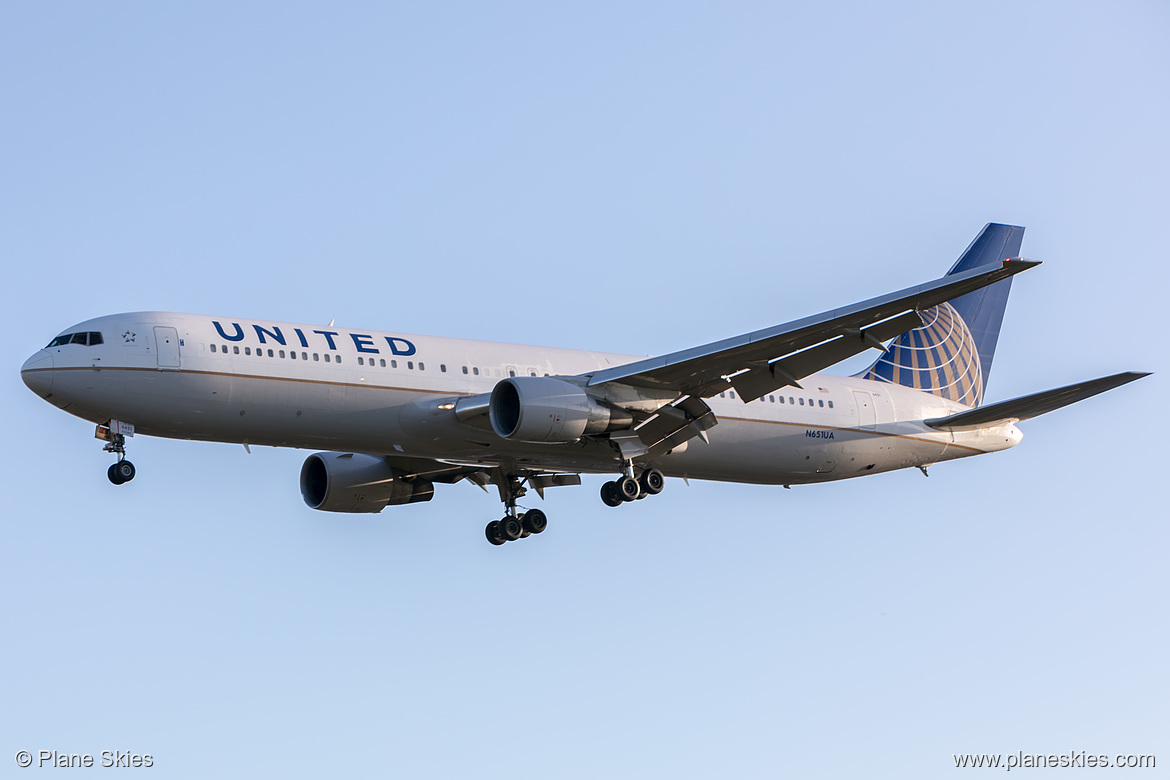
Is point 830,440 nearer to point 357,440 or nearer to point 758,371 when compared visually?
point 758,371

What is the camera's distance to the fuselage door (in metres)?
39.4

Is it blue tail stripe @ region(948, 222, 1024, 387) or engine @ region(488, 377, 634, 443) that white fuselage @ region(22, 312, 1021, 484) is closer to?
engine @ region(488, 377, 634, 443)

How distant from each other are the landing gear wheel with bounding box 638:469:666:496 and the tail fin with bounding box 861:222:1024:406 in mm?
9581

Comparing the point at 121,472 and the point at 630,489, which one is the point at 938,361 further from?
the point at 121,472

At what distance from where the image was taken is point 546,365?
3569 cm

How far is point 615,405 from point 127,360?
1113 cm

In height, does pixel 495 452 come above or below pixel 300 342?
below

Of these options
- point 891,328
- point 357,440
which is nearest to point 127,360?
point 357,440

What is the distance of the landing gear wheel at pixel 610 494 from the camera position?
1422 inches

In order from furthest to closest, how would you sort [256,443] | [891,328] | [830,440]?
[830,440] → [256,443] → [891,328]

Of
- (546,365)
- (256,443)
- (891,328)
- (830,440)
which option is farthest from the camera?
(830,440)

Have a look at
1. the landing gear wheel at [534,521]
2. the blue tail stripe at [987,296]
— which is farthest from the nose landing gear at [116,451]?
the blue tail stripe at [987,296]

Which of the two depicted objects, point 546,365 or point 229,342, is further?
point 546,365

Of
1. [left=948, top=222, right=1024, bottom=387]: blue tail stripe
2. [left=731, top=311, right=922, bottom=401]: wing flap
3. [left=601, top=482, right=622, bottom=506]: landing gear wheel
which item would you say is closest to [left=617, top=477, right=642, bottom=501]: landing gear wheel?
[left=601, top=482, right=622, bottom=506]: landing gear wheel
